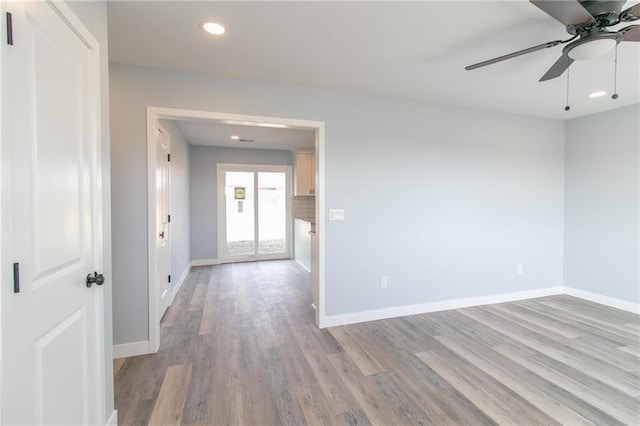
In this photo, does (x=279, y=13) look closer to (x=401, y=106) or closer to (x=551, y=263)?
(x=401, y=106)

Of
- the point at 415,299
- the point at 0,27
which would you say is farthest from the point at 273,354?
the point at 0,27

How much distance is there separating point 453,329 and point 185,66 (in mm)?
3655

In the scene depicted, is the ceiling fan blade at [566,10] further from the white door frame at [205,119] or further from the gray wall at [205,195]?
the gray wall at [205,195]

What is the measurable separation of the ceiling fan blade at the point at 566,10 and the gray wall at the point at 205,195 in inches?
218

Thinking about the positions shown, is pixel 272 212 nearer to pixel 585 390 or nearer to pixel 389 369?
pixel 389 369

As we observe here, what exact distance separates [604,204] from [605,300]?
4.14 feet

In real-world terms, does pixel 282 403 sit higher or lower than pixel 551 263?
lower

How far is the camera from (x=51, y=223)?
1.17m

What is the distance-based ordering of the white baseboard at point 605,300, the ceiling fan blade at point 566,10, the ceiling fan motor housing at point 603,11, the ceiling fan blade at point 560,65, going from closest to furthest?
the ceiling fan blade at point 566,10 < the ceiling fan motor housing at point 603,11 < the ceiling fan blade at point 560,65 < the white baseboard at point 605,300

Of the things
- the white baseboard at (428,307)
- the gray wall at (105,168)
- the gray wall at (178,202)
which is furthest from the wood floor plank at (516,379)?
the gray wall at (178,202)

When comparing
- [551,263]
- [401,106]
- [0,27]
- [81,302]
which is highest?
[401,106]

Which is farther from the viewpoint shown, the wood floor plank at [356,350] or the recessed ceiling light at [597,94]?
the recessed ceiling light at [597,94]

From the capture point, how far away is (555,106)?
3582mm

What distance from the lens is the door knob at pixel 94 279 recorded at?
143 centimetres
